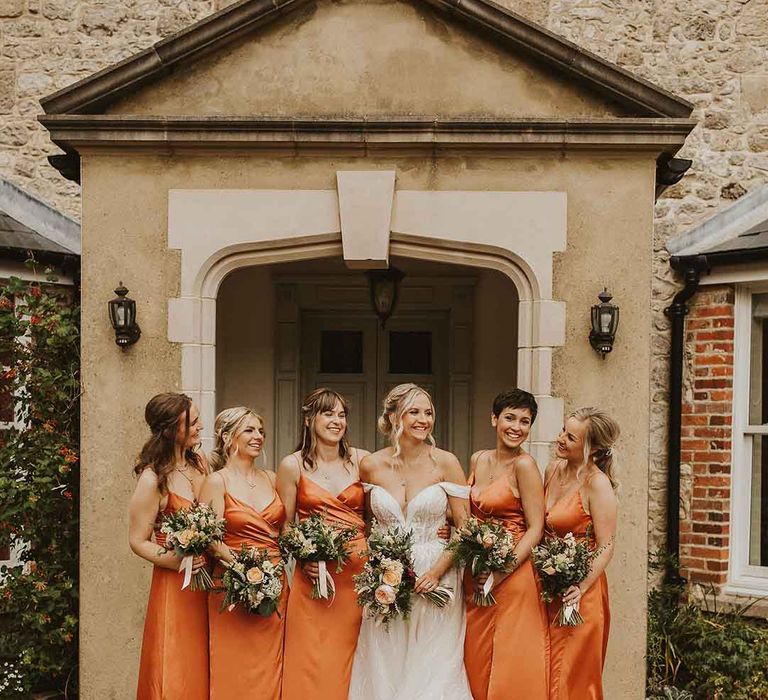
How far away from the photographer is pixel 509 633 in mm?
4301

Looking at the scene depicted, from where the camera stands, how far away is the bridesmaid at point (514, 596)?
4266 mm

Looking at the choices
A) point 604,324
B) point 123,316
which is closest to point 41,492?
point 123,316

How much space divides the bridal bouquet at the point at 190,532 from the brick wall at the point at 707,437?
475 centimetres

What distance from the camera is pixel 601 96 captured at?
204 inches

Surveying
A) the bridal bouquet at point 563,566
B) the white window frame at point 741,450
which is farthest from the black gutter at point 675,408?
the bridal bouquet at point 563,566

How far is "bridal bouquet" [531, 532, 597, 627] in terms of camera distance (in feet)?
13.4

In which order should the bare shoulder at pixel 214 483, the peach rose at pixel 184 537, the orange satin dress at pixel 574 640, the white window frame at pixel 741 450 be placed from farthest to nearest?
the white window frame at pixel 741 450 → the orange satin dress at pixel 574 640 → the bare shoulder at pixel 214 483 → the peach rose at pixel 184 537

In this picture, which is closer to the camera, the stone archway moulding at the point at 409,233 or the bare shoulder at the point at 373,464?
the bare shoulder at the point at 373,464

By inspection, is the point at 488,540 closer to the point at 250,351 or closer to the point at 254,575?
the point at 254,575

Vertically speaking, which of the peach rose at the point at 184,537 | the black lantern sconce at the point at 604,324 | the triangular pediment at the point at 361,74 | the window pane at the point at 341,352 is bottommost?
the peach rose at the point at 184,537

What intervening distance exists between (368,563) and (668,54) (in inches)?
256

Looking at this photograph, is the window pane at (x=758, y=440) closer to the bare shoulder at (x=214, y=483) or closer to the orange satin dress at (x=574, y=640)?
the orange satin dress at (x=574, y=640)

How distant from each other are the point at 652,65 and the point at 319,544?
644cm

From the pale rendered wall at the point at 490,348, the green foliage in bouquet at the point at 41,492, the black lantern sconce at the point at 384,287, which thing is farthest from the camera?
the pale rendered wall at the point at 490,348
